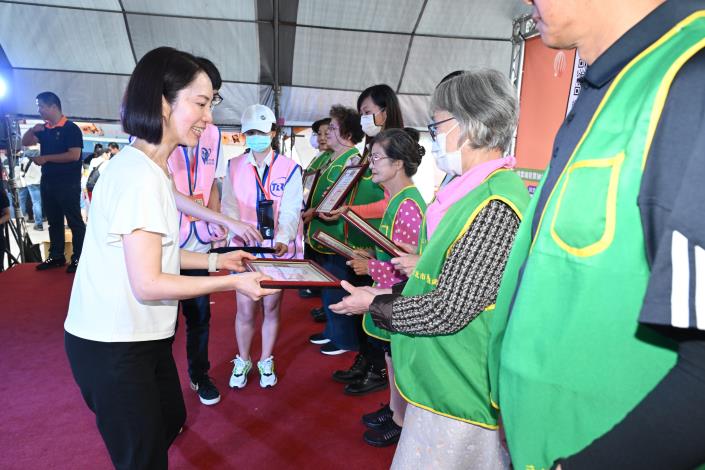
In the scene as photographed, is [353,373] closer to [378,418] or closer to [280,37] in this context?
[378,418]

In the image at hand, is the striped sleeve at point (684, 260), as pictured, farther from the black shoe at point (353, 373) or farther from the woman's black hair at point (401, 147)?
the black shoe at point (353, 373)

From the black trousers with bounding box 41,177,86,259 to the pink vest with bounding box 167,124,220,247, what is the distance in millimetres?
3827

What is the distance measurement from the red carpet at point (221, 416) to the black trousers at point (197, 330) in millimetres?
200

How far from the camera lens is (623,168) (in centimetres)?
59

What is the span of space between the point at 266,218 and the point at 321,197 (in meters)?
1.04

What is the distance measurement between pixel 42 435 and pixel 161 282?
6.52ft

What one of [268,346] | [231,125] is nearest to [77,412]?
[268,346]

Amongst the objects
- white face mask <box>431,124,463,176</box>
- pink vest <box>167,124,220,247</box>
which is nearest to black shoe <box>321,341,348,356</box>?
pink vest <box>167,124,220,247</box>

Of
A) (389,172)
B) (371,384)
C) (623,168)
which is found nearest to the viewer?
(623,168)

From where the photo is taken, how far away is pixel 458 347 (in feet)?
4.25

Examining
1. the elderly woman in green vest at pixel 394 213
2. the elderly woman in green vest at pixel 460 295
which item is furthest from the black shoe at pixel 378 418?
the elderly woman in green vest at pixel 460 295

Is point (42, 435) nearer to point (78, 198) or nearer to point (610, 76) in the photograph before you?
point (610, 76)

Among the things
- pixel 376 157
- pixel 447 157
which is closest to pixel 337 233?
pixel 376 157

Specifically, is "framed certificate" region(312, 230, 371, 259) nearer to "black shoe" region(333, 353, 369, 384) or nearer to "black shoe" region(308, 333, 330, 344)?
"black shoe" region(333, 353, 369, 384)
